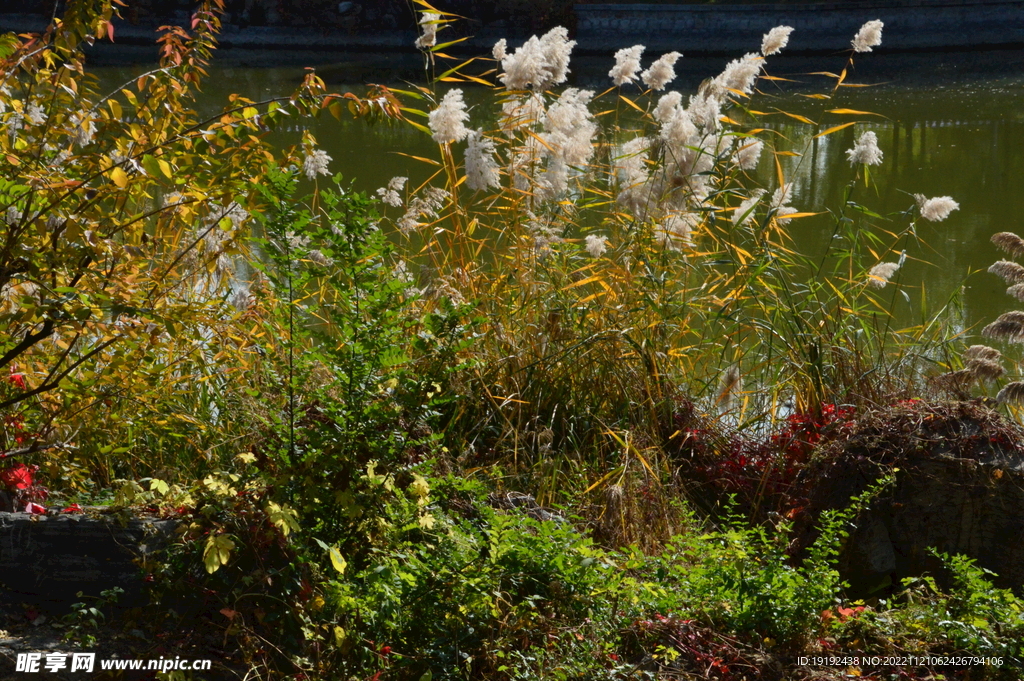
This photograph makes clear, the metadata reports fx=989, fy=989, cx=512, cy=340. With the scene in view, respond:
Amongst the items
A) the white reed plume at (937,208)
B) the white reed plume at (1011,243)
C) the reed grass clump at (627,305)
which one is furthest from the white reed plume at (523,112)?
the white reed plume at (1011,243)

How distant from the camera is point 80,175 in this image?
2.04 m

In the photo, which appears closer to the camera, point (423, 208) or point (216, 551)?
point (216, 551)

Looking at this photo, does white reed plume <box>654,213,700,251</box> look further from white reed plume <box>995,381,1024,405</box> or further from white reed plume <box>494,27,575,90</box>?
white reed plume <box>995,381,1024,405</box>

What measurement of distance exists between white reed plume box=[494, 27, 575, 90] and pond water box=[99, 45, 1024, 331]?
1.20ft

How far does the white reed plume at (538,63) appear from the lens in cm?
314

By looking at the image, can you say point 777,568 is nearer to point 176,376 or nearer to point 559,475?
point 559,475

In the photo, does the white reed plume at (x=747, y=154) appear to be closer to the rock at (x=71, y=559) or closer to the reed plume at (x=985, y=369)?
the reed plume at (x=985, y=369)

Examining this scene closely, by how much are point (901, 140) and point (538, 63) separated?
7708 mm

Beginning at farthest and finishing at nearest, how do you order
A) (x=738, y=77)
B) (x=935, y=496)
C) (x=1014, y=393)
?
(x=738, y=77) < (x=1014, y=393) < (x=935, y=496)

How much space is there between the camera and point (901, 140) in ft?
32.1

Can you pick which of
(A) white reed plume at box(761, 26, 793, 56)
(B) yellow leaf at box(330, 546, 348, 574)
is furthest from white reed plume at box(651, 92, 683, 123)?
(B) yellow leaf at box(330, 546, 348, 574)

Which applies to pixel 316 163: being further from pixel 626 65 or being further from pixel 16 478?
pixel 16 478

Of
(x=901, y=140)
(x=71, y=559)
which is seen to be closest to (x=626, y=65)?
(x=71, y=559)

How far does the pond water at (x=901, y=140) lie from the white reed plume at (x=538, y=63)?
0.37 m
